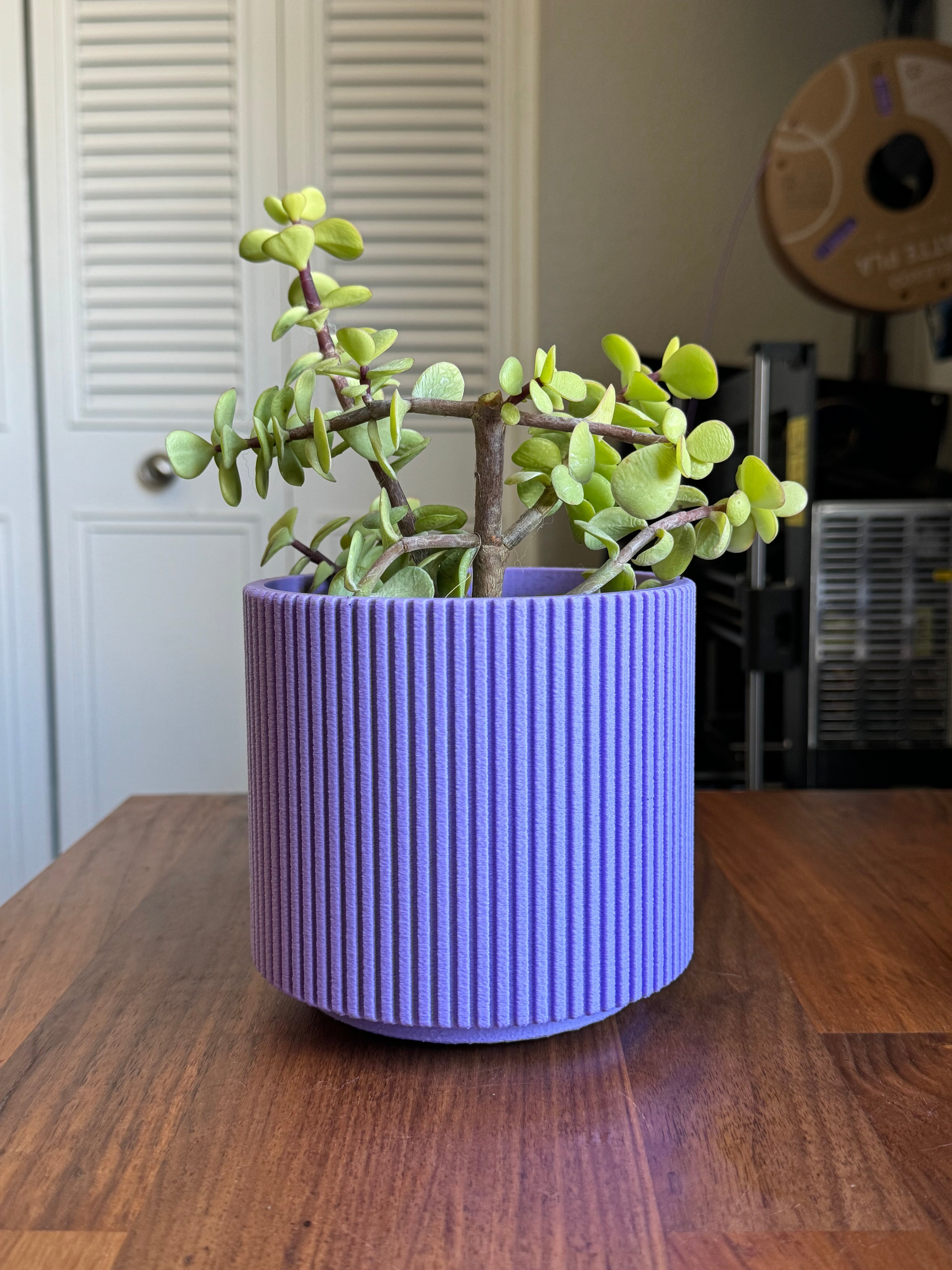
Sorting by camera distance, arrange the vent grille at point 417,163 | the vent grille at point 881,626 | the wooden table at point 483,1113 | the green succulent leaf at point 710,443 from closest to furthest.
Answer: the wooden table at point 483,1113
the green succulent leaf at point 710,443
the vent grille at point 881,626
the vent grille at point 417,163

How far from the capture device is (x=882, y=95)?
4.99ft

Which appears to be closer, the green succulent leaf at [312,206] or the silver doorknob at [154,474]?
the green succulent leaf at [312,206]

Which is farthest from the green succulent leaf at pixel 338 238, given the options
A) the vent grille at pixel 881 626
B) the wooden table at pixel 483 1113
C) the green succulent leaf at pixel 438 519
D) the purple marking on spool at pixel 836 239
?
the purple marking on spool at pixel 836 239

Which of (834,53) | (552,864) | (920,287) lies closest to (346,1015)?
(552,864)

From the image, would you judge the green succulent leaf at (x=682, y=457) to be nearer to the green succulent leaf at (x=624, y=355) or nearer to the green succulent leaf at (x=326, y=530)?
the green succulent leaf at (x=624, y=355)

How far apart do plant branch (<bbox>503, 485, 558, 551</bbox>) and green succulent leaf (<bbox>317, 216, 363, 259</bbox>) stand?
122mm

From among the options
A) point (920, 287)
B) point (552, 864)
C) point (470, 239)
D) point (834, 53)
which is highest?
point (834, 53)

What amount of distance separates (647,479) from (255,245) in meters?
0.18

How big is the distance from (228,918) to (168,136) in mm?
1703

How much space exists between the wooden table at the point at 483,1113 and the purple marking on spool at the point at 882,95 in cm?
129

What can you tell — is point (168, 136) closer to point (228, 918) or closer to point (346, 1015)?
point (228, 918)

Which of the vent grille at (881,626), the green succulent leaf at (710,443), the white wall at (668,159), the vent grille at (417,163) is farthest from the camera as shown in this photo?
the white wall at (668,159)

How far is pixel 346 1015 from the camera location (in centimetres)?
43

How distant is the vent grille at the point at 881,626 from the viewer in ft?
4.93
